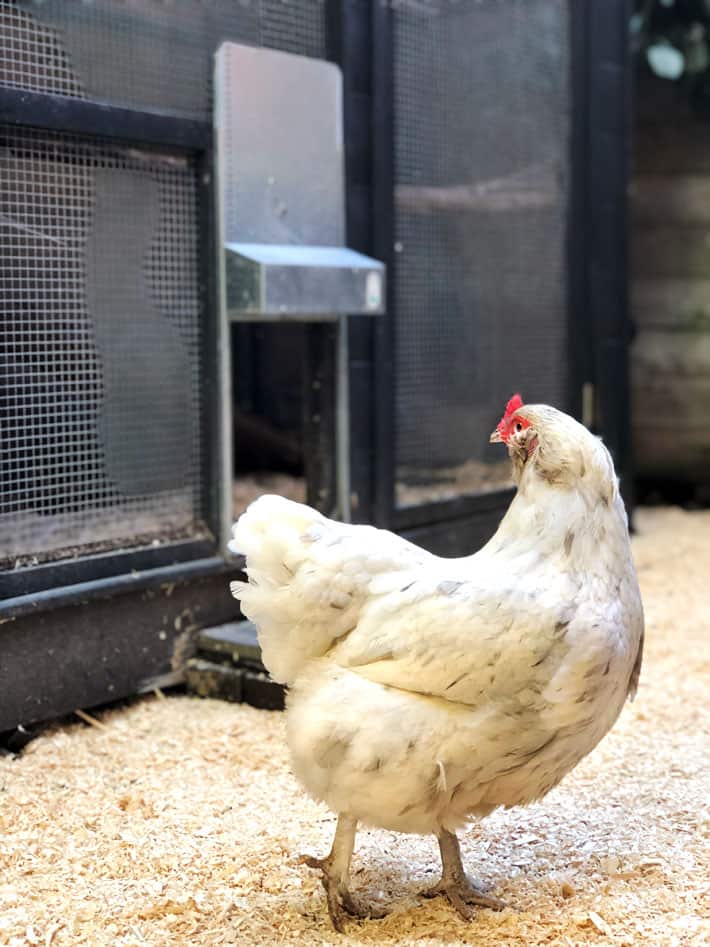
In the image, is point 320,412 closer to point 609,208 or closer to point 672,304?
point 609,208

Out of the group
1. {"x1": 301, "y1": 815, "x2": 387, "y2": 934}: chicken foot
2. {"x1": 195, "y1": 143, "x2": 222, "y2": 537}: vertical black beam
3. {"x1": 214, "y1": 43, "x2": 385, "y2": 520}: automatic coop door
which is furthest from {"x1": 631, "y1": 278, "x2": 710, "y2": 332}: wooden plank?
{"x1": 301, "y1": 815, "x2": 387, "y2": 934}: chicken foot

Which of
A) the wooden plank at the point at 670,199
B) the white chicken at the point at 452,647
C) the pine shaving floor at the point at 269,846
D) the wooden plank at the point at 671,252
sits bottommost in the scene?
the pine shaving floor at the point at 269,846

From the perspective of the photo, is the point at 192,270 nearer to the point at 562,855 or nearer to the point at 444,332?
the point at 444,332

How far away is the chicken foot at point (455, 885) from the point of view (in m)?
2.18

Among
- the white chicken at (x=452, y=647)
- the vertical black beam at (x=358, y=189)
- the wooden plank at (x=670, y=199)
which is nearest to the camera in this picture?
the white chicken at (x=452, y=647)

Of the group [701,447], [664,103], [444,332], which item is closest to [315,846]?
[444,332]

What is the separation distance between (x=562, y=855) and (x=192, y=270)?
6.32 feet

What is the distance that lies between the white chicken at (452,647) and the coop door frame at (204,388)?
1.01 m

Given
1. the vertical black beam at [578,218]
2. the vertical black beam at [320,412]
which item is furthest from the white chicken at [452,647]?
the vertical black beam at [578,218]

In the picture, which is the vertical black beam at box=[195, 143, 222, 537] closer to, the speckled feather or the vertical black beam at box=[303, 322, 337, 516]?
the vertical black beam at box=[303, 322, 337, 516]

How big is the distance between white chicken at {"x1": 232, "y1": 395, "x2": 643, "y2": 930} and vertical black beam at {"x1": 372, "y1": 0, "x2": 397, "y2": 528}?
1694 millimetres

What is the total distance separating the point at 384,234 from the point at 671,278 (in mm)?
2686

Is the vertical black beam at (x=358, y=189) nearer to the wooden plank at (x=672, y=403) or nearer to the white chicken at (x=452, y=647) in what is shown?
the white chicken at (x=452, y=647)

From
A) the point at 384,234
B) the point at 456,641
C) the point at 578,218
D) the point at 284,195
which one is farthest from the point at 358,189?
the point at 456,641
